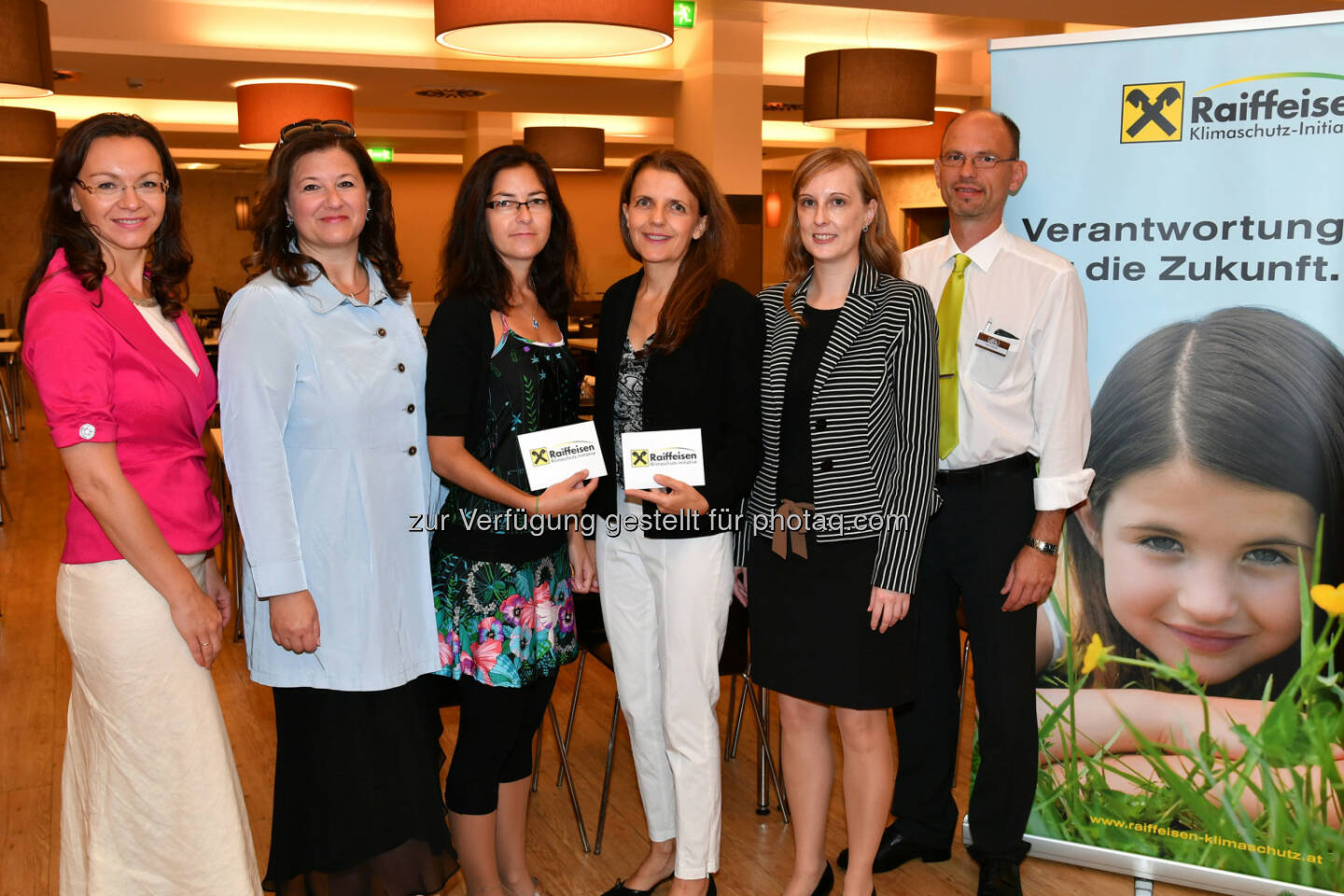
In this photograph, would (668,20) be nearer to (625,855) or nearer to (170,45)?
(625,855)

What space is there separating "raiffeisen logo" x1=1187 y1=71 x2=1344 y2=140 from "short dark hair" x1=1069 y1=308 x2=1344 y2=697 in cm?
43

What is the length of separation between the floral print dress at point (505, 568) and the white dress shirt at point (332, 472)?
0.06 metres

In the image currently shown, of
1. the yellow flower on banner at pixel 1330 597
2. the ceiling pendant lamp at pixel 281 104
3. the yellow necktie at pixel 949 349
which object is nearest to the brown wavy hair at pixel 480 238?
the yellow necktie at pixel 949 349

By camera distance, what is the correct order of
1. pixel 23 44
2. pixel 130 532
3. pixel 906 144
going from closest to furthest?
pixel 130 532 → pixel 23 44 → pixel 906 144

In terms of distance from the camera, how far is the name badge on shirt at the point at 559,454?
2.29 m

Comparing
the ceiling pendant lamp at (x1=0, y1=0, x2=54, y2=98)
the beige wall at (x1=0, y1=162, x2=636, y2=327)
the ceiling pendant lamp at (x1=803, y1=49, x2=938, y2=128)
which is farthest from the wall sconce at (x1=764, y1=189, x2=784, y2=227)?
the ceiling pendant lamp at (x1=0, y1=0, x2=54, y2=98)

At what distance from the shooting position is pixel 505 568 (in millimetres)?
2432

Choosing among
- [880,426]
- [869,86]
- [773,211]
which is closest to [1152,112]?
[880,426]

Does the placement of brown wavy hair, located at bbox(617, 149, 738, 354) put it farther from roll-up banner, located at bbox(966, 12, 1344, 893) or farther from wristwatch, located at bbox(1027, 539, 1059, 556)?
A: wristwatch, located at bbox(1027, 539, 1059, 556)

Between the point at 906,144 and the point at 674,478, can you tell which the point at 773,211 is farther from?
the point at 674,478

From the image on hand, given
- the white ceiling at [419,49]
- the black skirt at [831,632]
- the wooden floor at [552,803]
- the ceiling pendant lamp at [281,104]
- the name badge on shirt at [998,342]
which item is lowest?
the wooden floor at [552,803]

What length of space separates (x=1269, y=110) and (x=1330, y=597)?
1.18m

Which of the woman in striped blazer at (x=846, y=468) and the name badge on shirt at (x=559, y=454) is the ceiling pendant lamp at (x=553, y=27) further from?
the name badge on shirt at (x=559, y=454)

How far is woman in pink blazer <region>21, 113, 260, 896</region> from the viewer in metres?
2.00
